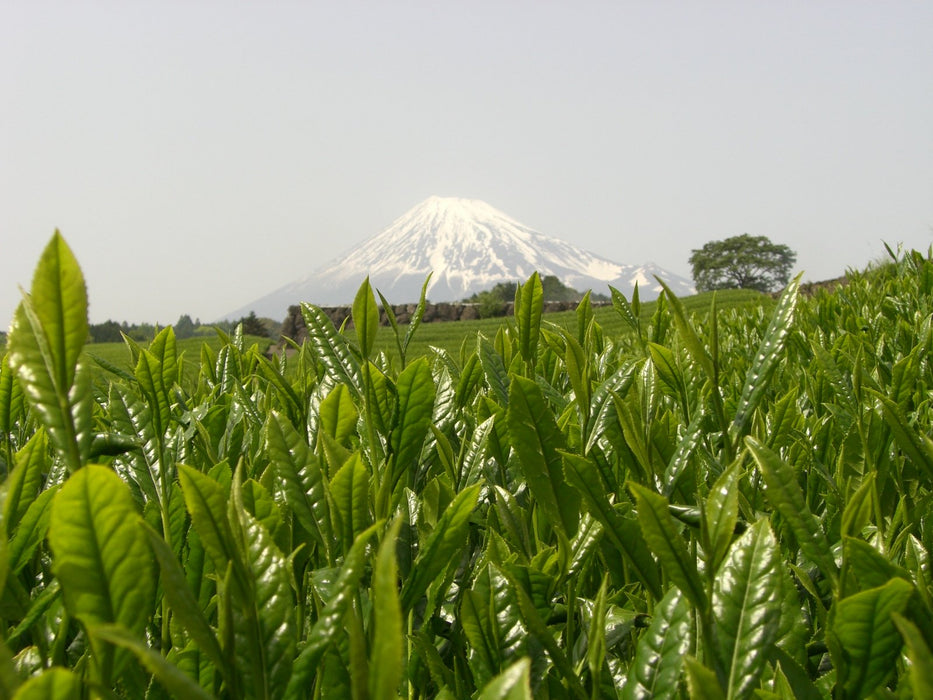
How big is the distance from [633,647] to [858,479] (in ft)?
1.62

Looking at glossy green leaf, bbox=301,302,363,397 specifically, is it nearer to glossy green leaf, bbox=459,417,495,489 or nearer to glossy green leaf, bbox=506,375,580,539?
glossy green leaf, bbox=459,417,495,489

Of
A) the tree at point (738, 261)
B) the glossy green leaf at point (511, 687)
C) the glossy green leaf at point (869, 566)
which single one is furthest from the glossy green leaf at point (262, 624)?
the tree at point (738, 261)

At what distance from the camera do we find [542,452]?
2.45ft

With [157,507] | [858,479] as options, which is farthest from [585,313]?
[157,507]

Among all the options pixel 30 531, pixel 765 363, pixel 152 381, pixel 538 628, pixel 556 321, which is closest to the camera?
pixel 538 628

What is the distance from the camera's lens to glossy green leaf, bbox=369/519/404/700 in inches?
12.9

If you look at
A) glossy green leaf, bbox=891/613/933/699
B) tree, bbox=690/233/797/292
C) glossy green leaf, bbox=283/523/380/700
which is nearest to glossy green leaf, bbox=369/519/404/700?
glossy green leaf, bbox=283/523/380/700

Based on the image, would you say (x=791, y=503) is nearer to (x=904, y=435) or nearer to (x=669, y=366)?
(x=904, y=435)

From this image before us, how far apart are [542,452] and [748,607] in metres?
0.24

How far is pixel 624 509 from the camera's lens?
0.90 metres

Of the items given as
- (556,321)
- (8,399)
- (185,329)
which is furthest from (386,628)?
(185,329)

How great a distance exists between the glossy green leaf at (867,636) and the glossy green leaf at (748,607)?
5 cm

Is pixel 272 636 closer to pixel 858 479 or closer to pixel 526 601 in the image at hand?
pixel 526 601

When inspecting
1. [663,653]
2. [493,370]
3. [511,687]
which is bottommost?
[663,653]
